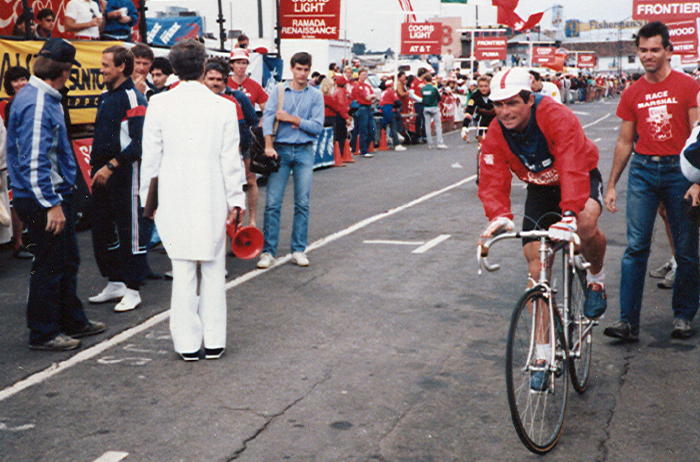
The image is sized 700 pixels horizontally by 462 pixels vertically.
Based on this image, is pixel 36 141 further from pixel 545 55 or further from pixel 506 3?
pixel 545 55

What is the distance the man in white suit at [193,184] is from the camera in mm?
5867

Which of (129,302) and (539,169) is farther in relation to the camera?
(129,302)

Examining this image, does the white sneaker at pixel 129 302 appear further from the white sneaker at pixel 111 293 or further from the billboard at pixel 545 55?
the billboard at pixel 545 55

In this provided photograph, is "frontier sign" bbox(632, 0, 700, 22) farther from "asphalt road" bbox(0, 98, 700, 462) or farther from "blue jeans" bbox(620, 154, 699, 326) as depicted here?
"blue jeans" bbox(620, 154, 699, 326)

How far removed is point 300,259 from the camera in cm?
905

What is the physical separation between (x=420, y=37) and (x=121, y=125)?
28.7m

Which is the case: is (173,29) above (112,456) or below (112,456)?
above

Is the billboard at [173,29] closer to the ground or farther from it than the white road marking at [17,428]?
farther from it

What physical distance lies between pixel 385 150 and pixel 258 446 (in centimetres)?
2072

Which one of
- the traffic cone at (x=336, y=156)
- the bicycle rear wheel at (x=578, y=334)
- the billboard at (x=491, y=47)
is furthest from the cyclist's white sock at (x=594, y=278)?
the billboard at (x=491, y=47)

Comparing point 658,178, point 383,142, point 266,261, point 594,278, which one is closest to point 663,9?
point 383,142

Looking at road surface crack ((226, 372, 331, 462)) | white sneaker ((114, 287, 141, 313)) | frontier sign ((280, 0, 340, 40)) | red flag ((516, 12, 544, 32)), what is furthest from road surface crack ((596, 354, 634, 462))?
red flag ((516, 12, 544, 32))

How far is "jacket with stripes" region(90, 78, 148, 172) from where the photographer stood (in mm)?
7277

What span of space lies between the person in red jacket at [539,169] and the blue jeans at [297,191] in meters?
4.05
